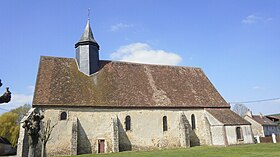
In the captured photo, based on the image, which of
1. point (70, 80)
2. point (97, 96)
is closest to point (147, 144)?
Answer: point (97, 96)

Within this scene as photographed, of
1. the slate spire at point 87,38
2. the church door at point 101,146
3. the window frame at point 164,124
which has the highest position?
the slate spire at point 87,38

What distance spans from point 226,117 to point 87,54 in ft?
52.3

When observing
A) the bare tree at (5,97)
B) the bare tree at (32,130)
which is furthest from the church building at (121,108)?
the bare tree at (5,97)

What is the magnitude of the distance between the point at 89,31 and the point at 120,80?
6660mm

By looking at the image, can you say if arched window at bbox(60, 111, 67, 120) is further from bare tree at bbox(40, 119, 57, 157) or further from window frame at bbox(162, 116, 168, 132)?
window frame at bbox(162, 116, 168, 132)

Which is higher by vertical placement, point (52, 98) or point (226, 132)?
point (52, 98)

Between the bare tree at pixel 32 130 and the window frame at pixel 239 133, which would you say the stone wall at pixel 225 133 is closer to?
the window frame at pixel 239 133

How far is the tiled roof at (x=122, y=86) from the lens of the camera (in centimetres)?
2203

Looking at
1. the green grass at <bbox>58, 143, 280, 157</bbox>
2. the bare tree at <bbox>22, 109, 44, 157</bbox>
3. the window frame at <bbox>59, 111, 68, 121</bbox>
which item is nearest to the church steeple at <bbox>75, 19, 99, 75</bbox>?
the window frame at <bbox>59, 111, 68, 121</bbox>

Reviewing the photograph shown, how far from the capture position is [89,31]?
2697 centimetres

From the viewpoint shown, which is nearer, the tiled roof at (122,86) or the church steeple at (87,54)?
the tiled roof at (122,86)

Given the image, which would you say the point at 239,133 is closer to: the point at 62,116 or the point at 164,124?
the point at 164,124

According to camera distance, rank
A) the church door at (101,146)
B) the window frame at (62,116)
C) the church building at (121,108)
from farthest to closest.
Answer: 1. the church door at (101,146)
2. the church building at (121,108)
3. the window frame at (62,116)

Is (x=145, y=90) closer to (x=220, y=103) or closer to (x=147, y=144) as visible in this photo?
(x=147, y=144)
